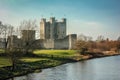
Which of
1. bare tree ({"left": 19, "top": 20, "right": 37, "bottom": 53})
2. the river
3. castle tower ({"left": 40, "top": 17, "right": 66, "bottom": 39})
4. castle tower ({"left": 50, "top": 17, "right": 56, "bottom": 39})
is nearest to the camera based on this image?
the river

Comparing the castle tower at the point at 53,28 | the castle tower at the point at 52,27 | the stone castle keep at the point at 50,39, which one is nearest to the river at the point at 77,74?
the stone castle keep at the point at 50,39

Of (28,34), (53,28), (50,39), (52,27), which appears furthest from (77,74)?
(53,28)

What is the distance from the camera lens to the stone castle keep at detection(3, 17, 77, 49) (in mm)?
59156

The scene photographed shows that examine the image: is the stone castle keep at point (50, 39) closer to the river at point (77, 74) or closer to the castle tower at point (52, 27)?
the castle tower at point (52, 27)

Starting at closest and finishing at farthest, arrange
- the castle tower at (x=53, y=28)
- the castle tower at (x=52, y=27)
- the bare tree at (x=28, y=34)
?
the bare tree at (x=28, y=34) < the castle tower at (x=53, y=28) < the castle tower at (x=52, y=27)

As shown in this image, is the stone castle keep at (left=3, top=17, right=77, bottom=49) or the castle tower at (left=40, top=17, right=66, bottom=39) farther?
the castle tower at (left=40, top=17, right=66, bottom=39)

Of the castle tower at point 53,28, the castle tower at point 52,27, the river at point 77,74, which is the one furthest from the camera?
the castle tower at point 52,27

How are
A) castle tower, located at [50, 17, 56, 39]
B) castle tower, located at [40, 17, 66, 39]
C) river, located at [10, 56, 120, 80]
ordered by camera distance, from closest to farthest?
river, located at [10, 56, 120, 80] → castle tower, located at [40, 17, 66, 39] → castle tower, located at [50, 17, 56, 39]

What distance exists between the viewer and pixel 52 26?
12094 cm

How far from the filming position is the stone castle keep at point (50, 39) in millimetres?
59156

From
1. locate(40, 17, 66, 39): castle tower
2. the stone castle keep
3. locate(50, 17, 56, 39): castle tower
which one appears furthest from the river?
locate(50, 17, 56, 39): castle tower

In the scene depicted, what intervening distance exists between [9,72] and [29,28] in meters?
26.8

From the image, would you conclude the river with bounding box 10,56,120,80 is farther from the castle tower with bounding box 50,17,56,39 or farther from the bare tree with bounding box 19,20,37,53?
the castle tower with bounding box 50,17,56,39

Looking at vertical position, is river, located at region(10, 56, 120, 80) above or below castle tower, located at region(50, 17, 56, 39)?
below
